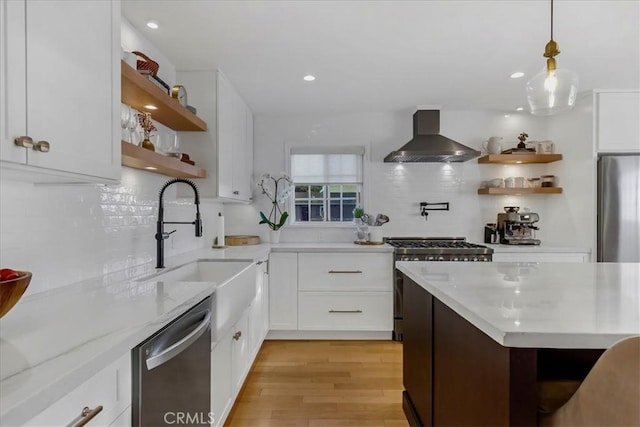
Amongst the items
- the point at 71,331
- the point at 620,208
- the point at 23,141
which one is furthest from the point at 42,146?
the point at 620,208

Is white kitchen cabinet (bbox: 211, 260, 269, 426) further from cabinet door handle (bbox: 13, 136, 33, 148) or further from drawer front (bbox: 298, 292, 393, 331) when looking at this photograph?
cabinet door handle (bbox: 13, 136, 33, 148)

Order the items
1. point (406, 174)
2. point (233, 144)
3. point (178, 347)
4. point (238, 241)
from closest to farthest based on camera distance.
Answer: point (178, 347)
point (233, 144)
point (238, 241)
point (406, 174)

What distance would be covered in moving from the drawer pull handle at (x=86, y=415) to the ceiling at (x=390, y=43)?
1.96 m

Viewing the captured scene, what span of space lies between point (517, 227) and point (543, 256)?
0.47m

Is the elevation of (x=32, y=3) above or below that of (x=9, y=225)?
above

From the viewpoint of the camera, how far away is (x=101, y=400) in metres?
0.82

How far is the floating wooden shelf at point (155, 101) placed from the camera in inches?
63.1

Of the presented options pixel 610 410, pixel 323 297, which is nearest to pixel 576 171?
pixel 323 297

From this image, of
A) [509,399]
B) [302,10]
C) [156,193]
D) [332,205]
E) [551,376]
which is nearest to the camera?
[509,399]

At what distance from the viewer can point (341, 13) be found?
1959 millimetres

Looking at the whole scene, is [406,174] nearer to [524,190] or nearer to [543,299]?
[524,190]

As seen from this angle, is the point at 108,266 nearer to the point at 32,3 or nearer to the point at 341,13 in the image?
the point at 32,3

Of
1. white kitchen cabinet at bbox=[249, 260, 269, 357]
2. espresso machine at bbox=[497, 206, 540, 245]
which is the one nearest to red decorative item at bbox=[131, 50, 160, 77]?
white kitchen cabinet at bbox=[249, 260, 269, 357]

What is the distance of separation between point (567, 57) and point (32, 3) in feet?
10.6
